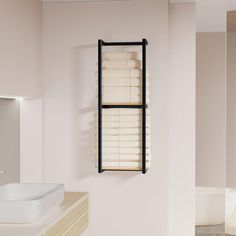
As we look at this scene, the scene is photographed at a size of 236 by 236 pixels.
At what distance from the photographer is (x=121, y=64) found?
13.6 feet

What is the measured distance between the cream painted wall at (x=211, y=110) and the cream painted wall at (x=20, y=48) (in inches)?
53.6

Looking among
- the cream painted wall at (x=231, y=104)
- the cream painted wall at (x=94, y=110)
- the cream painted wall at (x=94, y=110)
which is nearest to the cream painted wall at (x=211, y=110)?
the cream painted wall at (x=231, y=104)

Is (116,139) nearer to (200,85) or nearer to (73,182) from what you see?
(73,182)

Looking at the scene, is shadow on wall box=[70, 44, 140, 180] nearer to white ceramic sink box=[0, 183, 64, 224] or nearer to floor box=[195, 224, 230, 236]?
white ceramic sink box=[0, 183, 64, 224]

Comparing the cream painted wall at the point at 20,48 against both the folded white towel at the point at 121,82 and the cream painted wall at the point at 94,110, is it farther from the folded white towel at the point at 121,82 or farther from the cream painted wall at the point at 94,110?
the folded white towel at the point at 121,82

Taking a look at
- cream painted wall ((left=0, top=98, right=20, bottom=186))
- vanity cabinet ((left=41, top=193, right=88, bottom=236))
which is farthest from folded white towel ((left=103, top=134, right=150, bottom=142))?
cream painted wall ((left=0, top=98, right=20, bottom=186))

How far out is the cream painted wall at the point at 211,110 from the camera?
4.70 m

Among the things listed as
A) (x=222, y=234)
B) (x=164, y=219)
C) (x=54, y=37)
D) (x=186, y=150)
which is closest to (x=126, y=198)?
(x=164, y=219)

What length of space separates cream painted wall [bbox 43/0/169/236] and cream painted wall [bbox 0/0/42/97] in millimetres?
170

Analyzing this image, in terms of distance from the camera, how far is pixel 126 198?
4.38m

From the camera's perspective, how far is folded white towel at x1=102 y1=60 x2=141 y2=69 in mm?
4145

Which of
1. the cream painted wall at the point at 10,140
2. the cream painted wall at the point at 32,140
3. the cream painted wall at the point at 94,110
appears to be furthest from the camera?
the cream painted wall at the point at 32,140

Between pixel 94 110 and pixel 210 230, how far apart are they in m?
1.46

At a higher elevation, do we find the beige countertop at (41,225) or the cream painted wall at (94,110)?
the cream painted wall at (94,110)
